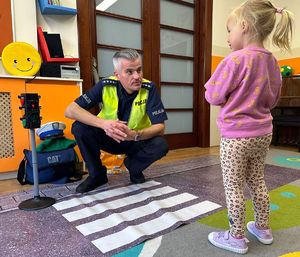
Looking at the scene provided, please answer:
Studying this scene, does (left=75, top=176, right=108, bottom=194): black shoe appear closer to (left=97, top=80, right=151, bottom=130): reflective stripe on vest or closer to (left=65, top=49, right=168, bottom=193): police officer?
(left=65, top=49, right=168, bottom=193): police officer

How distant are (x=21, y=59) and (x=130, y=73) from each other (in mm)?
902

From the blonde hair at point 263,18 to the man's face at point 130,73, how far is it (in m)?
0.70

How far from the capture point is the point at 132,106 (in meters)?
1.60

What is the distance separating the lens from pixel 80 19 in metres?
2.18

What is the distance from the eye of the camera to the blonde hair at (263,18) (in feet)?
2.69

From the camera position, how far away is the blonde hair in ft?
2.69

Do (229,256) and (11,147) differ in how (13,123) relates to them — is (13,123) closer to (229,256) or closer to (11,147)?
(11,147)

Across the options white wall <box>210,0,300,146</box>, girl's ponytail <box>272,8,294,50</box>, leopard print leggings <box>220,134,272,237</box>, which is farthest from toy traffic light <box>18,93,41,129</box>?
white wall <box>210,0,300,146</box>

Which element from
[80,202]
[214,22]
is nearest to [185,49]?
[214,22]

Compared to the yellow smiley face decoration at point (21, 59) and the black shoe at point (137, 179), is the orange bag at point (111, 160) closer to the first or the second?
the black shoe at point (137, 179)

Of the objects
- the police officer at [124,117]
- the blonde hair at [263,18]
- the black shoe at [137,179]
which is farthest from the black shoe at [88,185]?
the blonde hair at [263,18]

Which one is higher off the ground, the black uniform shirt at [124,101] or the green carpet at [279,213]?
the black uniform shirt at [124,101]

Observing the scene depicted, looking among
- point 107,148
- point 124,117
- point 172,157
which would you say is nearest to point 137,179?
point 107,148

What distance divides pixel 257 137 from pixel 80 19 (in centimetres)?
188
